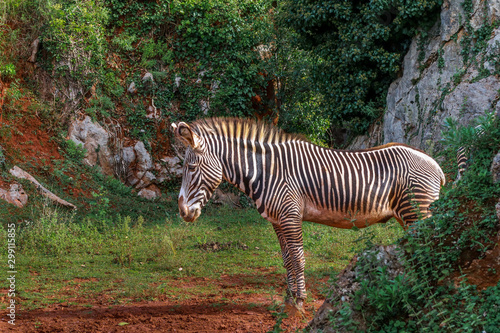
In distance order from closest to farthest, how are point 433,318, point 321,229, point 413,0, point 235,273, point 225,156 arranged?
point 433,318 < point 225,156 < point 235,273 < point 321,229 < point 413,0

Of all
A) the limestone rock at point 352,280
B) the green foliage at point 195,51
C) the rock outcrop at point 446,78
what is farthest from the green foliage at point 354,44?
the limestone rock at point 352,280

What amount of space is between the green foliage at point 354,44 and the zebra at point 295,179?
836 cm

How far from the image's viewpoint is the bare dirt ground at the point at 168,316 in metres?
5.24

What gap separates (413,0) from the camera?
1297cm

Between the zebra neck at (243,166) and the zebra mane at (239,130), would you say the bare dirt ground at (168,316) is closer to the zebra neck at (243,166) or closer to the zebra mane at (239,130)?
the zebra neck at (243,166)

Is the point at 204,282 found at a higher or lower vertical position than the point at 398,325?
lower

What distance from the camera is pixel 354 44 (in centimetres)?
1407

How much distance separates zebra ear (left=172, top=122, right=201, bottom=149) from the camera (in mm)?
5718

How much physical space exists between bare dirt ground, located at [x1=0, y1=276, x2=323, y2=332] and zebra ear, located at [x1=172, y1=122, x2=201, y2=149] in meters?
2.23

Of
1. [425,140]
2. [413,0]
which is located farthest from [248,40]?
[425,140]

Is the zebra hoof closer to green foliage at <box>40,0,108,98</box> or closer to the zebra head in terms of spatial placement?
the zebra head

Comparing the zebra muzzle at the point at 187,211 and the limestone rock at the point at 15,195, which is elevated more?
the zebra muzzle at the point at 187,211

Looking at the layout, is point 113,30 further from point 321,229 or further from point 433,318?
point 433,318

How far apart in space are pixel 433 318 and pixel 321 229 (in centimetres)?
828
